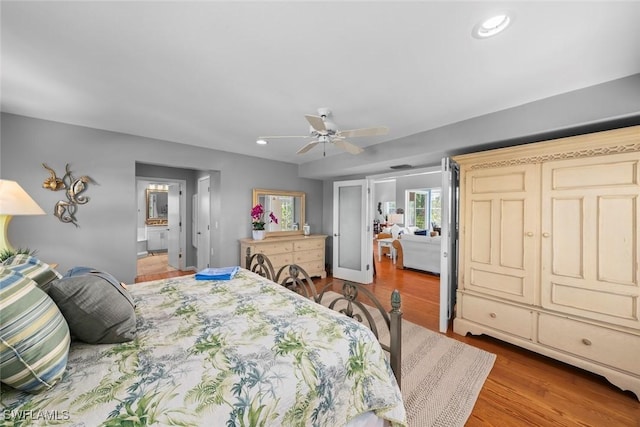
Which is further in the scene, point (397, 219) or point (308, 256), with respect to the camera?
point (397, 219)

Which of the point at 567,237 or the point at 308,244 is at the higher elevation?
the point at 567,237

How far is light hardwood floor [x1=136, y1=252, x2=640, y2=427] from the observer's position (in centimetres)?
167

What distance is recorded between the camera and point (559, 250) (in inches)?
87.0

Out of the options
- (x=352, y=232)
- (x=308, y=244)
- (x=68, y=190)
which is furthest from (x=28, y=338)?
(x=352, y=232)

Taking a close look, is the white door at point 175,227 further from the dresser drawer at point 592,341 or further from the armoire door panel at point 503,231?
the dresser drawer at point 592,341

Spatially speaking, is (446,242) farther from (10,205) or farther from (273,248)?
(10,205)

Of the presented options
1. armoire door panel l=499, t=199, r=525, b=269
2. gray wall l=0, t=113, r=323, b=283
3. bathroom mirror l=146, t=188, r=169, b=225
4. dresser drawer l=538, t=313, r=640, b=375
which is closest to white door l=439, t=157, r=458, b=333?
armoire door panel l=499, t=199, r=525, b=269

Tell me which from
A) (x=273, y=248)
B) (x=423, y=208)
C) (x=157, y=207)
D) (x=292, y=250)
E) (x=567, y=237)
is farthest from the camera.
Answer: (x=423, y=208)

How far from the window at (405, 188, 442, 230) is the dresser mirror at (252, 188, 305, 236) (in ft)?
20.5

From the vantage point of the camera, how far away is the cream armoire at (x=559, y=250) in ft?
6.27

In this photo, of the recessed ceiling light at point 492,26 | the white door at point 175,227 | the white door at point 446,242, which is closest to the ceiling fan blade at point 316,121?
the recessed ceiling light at point 492,26

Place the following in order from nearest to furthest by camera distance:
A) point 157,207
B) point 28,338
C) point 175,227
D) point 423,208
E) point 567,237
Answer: point 28,338, point 567,237, point 175,227, point 157,207, point 423,208

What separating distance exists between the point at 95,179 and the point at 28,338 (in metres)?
3.03

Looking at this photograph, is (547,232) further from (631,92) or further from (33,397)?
(33,397)
